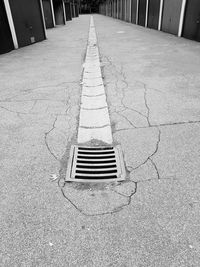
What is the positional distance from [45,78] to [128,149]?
3916mm

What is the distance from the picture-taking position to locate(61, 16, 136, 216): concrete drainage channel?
1.93 meters

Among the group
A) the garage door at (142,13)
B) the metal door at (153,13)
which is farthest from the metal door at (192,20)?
the garage door at (142,13)

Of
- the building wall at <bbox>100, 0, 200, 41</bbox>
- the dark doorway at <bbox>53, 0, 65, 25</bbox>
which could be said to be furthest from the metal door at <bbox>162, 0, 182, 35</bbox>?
the dark doorway at <bbox>53, 0, 65, 25</bbox>

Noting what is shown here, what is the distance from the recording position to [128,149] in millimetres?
2646

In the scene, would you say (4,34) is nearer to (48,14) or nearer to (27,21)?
(27,21)

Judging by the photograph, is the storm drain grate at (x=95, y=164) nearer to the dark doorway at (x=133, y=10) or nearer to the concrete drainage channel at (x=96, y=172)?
the concrete drainage channel at (x=96, y=172)

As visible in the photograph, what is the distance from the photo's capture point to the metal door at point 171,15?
33.8ft

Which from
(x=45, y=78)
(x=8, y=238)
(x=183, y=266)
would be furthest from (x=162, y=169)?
(x=45, y=78)

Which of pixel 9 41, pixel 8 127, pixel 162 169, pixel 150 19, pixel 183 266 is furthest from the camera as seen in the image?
pixel 150 19

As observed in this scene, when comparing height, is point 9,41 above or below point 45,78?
above

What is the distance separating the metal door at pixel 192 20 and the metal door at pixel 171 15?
2.31ft

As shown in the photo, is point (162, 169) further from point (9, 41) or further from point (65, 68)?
point (9, 41)

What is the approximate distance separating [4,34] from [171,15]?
8.76 meters

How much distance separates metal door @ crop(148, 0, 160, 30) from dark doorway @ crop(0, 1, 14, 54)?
9.44 m
